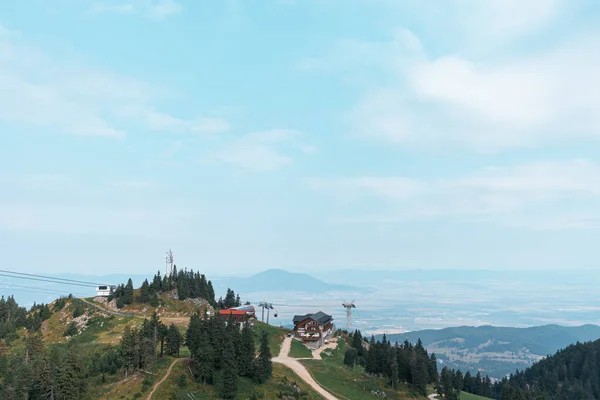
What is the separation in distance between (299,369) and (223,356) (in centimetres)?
2501

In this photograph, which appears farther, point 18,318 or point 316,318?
point 316,318

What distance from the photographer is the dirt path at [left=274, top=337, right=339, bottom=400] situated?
8291 cm

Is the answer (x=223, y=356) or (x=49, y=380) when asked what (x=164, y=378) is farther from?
(x=49, y=380)

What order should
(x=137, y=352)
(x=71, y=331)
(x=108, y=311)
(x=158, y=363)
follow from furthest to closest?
(x=108, y=311)
(x=71, y=331)
(x=158, y=363)
(x=137, y=352)

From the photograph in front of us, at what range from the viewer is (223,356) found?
7581cm

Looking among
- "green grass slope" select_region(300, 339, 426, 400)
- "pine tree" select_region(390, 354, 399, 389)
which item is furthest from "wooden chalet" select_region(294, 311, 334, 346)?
"pine tree" select_region(390, 354, 399, 389)

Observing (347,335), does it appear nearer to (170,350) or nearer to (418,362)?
(418,362)

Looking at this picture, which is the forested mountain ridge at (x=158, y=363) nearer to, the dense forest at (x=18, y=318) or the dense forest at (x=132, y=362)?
the dense forest at (x=132, y=362)

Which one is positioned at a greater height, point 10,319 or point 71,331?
point 10,319

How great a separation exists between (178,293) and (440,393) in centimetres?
8087

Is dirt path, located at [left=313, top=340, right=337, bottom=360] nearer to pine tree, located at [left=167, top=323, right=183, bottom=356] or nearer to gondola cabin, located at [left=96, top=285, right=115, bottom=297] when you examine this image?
pine tree, located at [left=167, top=323, right=183, bottom=356]

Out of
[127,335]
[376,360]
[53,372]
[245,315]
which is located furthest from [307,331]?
[53,372]

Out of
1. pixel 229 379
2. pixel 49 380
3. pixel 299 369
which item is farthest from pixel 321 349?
pixel 49 380

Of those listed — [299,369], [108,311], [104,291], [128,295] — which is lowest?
[299,369]
